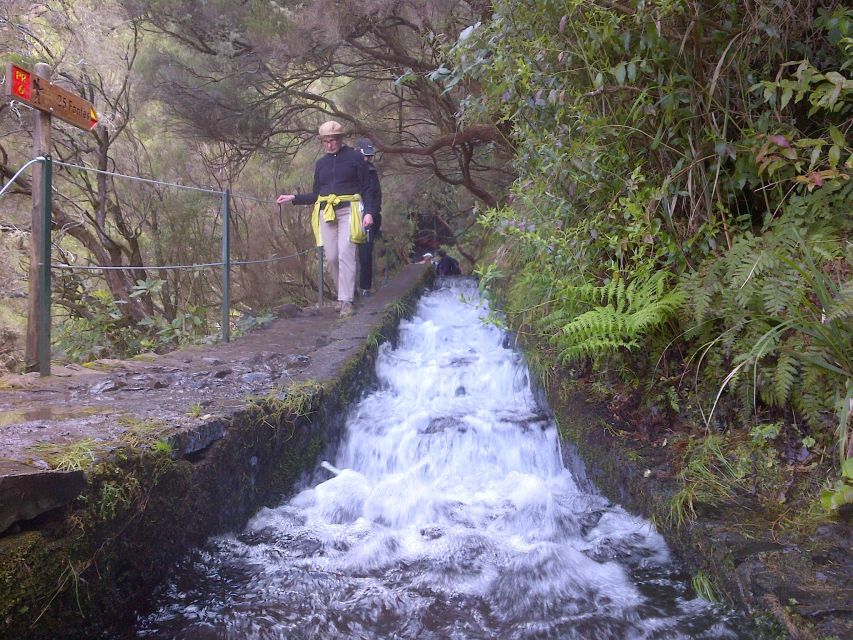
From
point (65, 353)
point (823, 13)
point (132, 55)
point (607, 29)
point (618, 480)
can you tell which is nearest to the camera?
point (823, 13)

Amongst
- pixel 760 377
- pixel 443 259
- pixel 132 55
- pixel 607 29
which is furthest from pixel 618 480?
pixel 443 259

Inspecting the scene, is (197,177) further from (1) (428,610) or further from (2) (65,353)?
(1) (428,610)

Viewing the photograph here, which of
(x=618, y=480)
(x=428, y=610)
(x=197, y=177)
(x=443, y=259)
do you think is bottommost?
→ (x=428, y=610)

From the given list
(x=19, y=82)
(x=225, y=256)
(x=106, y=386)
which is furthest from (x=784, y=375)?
(x=225, y=256)

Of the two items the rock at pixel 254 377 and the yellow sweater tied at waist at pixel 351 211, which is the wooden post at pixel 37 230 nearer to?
the rock at pixel 254 377

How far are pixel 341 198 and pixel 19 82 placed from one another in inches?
138

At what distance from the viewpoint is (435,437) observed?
459 centimetres

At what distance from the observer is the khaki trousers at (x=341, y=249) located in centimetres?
699

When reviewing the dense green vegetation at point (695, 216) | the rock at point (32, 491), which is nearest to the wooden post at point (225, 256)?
the dense green vegetation at point (695, 216)

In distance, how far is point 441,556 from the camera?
3.30 meters

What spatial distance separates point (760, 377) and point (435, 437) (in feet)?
7.14

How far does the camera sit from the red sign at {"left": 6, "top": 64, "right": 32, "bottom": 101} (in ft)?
11.7

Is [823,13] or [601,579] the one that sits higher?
[823,13]

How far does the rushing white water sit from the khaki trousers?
7.84 ft
